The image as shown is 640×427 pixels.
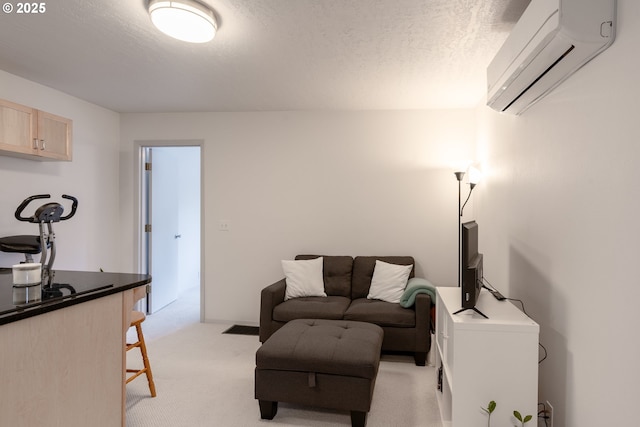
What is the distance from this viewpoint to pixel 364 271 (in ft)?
13.1

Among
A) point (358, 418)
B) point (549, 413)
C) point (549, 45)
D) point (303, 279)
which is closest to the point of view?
point (549, 45)

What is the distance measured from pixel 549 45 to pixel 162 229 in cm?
475

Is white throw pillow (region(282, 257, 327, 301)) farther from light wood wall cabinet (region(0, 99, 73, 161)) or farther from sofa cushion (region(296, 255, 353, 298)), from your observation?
light wood wall cabinet (region(0, 99, 73, 161))

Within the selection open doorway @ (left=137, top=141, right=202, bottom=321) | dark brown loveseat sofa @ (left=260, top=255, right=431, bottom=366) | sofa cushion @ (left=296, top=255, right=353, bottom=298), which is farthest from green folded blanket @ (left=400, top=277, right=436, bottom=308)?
open doorway @ (left=137, top=141, right=202, bottom=321)

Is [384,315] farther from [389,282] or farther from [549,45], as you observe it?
[549,45]

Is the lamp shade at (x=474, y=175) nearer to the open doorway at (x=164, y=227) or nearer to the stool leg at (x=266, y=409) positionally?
the stool leg at (x=266, y=409)

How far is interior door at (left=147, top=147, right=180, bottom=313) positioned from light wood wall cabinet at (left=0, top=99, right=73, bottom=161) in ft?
4.55

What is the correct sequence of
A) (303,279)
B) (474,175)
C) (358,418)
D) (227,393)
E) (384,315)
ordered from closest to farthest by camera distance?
(358,418) < (227,393) < (384,315) < (474,175) < (303,279)

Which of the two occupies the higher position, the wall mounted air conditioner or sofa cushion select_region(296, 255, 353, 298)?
the wall mounted air conditioner

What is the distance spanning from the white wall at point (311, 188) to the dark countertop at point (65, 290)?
2323 mm

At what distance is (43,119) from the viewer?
125 inches

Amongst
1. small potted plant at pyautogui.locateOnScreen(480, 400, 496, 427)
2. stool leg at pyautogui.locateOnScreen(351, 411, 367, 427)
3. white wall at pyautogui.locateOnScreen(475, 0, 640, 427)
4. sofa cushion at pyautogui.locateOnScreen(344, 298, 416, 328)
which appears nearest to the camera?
white wall at pyautogui.locateOnScreen(475, 0, 640, 427)

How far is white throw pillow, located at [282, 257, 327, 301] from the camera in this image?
3857 mm

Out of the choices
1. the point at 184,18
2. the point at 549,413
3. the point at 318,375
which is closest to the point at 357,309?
the point at 318,375
